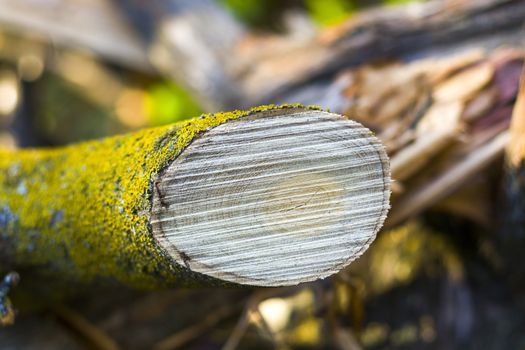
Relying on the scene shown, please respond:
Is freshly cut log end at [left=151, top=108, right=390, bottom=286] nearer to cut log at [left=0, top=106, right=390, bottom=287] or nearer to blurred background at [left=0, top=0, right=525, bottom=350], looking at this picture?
cut log at [left=0, top=106, right=390, bottom=287]

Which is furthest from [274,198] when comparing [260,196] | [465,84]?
[465,84]

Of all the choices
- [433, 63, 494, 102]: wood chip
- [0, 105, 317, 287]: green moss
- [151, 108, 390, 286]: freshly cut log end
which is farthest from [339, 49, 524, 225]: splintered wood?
[0, 105, 317, 287]: green moss

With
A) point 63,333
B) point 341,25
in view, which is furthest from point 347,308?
point 341,25

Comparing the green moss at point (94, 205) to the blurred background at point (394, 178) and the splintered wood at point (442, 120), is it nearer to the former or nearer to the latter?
the blurred background at point (394, 178)

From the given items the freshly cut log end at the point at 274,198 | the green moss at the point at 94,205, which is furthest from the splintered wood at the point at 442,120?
the green moss at the point at 94,205

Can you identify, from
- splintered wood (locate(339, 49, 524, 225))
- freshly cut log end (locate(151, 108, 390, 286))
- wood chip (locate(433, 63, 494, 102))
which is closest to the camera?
freshly cut log end (locate(151, 108, 390, 286))

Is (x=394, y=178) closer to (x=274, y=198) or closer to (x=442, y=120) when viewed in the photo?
(x=442, y=120)

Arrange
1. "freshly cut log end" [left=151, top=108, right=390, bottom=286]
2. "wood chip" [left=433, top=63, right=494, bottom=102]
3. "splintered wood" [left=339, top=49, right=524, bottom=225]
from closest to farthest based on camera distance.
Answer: "freshly cut log end" [left=151, top=108, right=390, bottom=286] → "splintered wood" [left=339, top=49, right=524, bottom=225] → "wood chip" [left=433, top=63, right=494, bottom=102]
